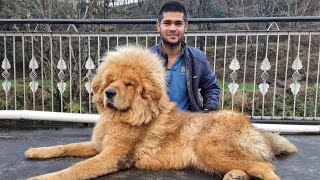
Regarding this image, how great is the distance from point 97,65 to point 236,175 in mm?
4761

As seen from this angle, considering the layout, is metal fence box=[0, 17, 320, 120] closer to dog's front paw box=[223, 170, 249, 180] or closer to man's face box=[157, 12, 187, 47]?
man's face box=[157, 12, 187, 47]


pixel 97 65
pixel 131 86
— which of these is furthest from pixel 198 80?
pixel 97 65

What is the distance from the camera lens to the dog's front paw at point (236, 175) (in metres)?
2.60

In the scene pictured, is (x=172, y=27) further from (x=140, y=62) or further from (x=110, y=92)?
(x=110, y=92)

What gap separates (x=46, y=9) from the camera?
11.8 m

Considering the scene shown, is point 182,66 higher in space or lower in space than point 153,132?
higher

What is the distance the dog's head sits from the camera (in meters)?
2.92

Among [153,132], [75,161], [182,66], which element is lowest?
[75,161]

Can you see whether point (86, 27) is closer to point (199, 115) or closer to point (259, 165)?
point (199, 115)

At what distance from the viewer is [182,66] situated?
160 inches

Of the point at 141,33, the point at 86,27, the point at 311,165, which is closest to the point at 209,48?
the point at 86,27

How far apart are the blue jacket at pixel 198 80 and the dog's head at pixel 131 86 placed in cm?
90

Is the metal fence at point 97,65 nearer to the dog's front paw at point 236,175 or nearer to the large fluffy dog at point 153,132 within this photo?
the large fluffy dog at point 153,132

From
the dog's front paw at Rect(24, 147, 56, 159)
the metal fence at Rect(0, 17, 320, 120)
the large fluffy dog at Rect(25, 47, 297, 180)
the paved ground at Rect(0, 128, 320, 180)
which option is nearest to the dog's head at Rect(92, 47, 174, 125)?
the large fluffy dog at Rect(25, 47, 297, 180)
